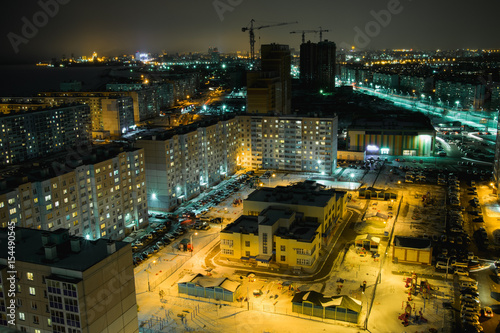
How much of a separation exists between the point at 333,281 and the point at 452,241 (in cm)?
844

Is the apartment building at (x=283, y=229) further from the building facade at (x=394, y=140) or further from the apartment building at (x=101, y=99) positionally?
the apartment building at (x=101, y=99)

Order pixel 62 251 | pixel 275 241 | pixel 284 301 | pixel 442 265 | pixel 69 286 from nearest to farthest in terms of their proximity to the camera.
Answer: pixel 69 286 < pixel 62 251 < pixel 284 301 < pixel 442 265 < pixel 275 241

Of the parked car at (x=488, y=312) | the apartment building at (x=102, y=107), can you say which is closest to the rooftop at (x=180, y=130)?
the parked car at (x=488, y=312)

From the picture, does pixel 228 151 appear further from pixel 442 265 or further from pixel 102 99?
pixel 102 99

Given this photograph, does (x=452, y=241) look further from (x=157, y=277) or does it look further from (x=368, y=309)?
(x=157, y=277)

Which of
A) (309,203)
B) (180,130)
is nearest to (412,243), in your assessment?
(309,203)

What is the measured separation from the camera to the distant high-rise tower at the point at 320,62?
106750 mm

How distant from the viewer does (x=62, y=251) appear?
12672 millimetres

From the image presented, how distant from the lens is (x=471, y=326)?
1617 centimetres

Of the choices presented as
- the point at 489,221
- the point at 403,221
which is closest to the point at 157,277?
the point at 403,221

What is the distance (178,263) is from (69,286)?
1094 cm

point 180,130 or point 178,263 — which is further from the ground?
point 180,130

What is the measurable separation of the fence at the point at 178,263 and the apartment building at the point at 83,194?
4.65m

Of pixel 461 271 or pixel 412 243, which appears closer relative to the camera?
pixel 461 271
